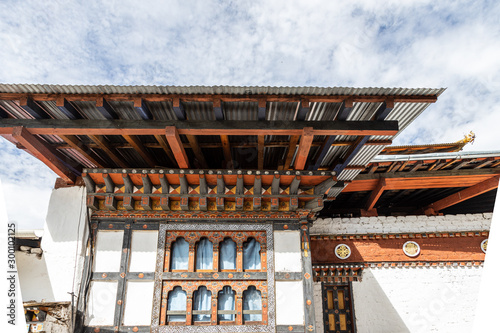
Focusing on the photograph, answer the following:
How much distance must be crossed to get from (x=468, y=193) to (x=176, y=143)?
924cm

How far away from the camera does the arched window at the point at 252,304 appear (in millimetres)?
7191

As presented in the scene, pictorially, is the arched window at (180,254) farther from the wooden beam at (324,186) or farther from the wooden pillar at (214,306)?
the wooden beam at (324,186)

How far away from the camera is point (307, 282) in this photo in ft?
24.3

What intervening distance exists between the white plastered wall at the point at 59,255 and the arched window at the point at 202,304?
2585mm

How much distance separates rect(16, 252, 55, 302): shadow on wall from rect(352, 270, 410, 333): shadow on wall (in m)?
7.72

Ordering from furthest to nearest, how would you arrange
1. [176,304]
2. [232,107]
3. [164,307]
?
[176,304] → [164,307] → [232,107]

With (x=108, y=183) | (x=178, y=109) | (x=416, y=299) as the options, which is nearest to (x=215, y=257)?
(x=108, y=183)

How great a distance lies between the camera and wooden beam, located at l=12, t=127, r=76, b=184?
6.13 metres

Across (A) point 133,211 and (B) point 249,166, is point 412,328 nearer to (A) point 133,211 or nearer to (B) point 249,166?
(B) point 249,166

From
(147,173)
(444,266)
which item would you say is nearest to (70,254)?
(147,173)

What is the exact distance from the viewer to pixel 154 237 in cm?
771

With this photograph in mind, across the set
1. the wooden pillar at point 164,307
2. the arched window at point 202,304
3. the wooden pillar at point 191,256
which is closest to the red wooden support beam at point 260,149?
the wooden pillar at point 191,256

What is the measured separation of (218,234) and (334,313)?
4.35 m

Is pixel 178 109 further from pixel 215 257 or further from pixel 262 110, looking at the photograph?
pixel 215 257
